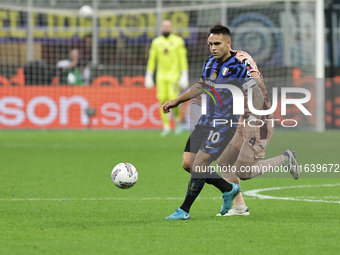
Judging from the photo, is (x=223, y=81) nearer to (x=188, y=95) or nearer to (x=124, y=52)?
(x=188, y=95)

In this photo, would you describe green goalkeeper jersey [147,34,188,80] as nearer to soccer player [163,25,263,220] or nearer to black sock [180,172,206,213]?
soccer player [163,25,263,220]

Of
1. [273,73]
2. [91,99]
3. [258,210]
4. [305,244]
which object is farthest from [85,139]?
[305,244]

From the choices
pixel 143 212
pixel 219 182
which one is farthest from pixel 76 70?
pixel 219 182

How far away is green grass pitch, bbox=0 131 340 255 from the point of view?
4.58 m

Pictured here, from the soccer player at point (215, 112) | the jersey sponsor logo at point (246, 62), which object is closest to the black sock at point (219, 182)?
the soccer player at point (215, 112)

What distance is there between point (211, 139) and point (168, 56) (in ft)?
34.2

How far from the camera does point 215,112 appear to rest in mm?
5781

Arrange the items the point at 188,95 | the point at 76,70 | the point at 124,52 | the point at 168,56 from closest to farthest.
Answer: the point at 188,95
the point at 168,56
the point at 76,70
the point at 124,52

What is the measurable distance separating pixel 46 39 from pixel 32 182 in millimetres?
13916

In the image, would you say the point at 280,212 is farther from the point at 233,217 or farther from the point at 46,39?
the point at 46,39

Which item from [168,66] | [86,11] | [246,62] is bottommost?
[246,62]

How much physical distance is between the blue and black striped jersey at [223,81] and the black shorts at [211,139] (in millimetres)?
75

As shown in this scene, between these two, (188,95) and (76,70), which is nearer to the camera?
(188,95)

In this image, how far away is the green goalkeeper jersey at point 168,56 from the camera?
51.8 ft
